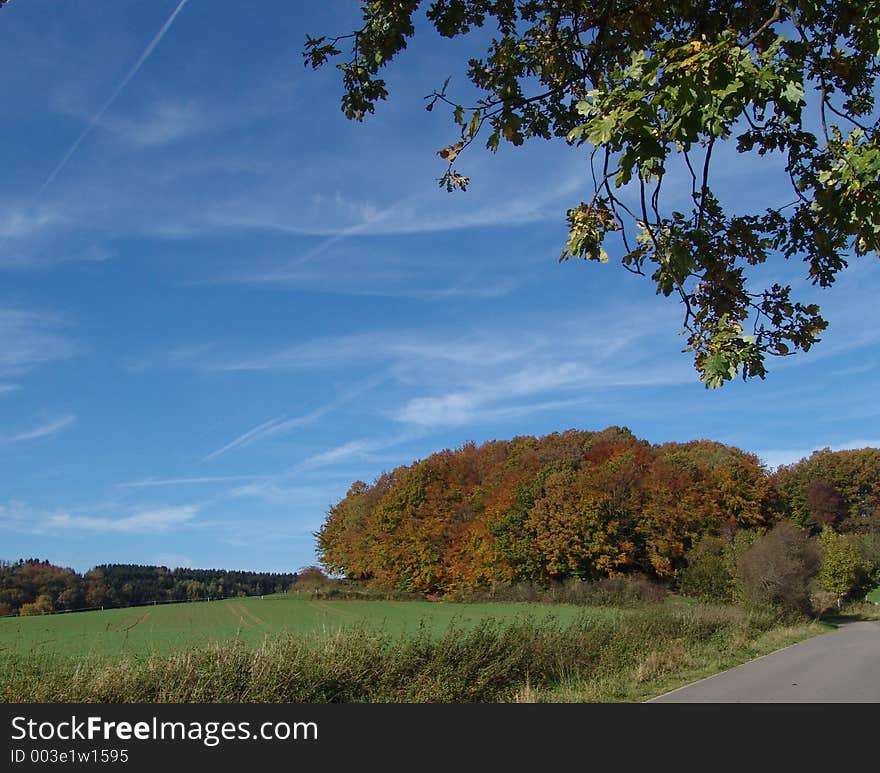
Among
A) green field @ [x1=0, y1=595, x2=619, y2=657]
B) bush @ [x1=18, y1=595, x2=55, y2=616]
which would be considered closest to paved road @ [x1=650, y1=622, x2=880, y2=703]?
green field @ [x1=0, y1=595, x2=619, y2=657]

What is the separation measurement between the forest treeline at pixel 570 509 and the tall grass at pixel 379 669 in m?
29.0

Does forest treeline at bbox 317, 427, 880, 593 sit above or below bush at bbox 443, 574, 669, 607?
above

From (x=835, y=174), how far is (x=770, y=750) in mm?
7562

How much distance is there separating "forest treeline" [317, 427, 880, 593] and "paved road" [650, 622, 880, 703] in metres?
24.6

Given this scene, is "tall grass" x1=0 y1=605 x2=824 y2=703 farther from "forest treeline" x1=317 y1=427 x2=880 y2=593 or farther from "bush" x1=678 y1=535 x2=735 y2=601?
"forest treeline" x1=317 y1=427 x2=880 y2=593

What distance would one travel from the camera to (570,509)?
5200cm

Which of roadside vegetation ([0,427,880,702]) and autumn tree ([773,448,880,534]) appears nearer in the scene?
roadside vegetation ([0,427,880,702])

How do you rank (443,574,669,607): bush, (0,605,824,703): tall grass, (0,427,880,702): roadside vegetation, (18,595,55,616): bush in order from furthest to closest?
(18,595,55,616): bush
(443,574,669,607): bush
(0,427,880,702): roadside vegetation
(0,605,824,703): tall grass

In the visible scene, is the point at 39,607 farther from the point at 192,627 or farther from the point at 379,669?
the point at 379,669

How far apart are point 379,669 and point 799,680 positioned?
10996mm

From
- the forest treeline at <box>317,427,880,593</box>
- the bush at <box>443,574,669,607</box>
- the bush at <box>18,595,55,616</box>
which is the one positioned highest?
the forest treeline at <box>317,427,880,593</box>

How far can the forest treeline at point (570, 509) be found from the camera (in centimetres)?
5188

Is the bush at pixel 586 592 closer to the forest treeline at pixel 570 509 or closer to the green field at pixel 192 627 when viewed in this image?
the forest treeline at pixel 570 509

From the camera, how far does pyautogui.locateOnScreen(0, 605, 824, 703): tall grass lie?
40.9 ft
